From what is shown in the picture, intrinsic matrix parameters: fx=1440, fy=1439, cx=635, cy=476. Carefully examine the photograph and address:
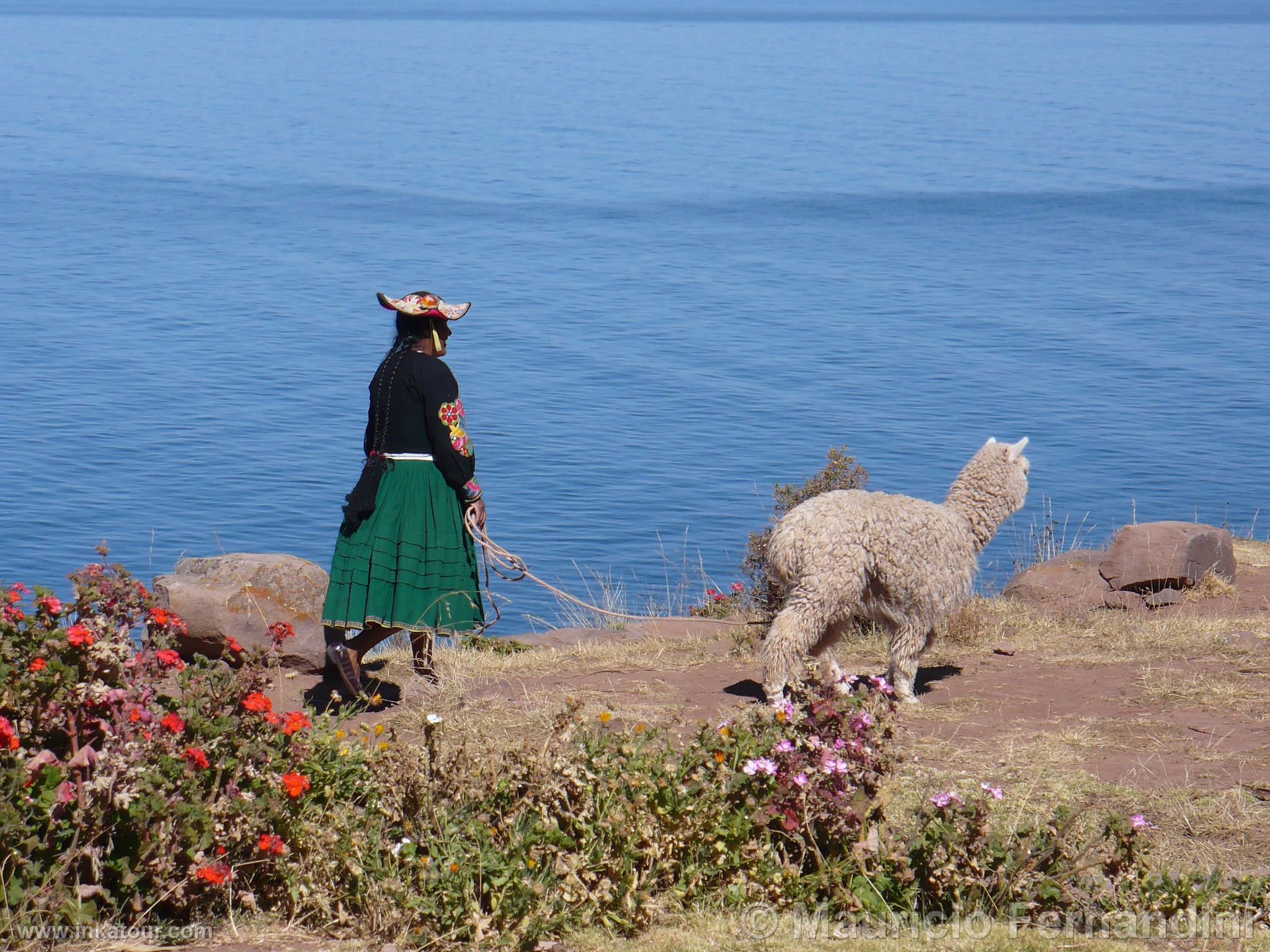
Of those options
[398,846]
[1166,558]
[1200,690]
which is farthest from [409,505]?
[1166,558]

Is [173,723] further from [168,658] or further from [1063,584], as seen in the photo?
[1063,584]

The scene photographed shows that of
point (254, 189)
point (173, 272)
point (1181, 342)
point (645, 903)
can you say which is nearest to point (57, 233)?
point (173, 272)

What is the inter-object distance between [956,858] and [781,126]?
71.8m

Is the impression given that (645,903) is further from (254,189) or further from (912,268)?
(254,189)

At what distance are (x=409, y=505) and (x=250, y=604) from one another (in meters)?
1.79

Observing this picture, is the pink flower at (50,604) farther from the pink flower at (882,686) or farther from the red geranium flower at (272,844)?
the pink flower at (882,686)

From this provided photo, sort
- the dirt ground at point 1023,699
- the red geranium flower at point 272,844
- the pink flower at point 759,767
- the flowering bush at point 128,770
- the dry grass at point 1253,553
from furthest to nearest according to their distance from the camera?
1. the dry grass at point 1253,553
2. the dirt ground at point 1023,699
3. the pink flower at point 759,767
4. the red geranium flower at point 272,844
5. the flowering bush at point 128,770

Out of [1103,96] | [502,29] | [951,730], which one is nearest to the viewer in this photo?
[951,730]

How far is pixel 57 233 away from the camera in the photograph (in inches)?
1613

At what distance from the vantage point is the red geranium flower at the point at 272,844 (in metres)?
4.76

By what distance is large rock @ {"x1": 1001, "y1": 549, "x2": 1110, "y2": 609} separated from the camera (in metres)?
11.7

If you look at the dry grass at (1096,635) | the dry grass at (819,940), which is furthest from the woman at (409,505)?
the dry grass at (1096,635)

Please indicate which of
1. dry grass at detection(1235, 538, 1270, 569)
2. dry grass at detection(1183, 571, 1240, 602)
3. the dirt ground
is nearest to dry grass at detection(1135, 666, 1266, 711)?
the dirt ground

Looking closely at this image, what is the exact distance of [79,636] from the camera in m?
4.72
